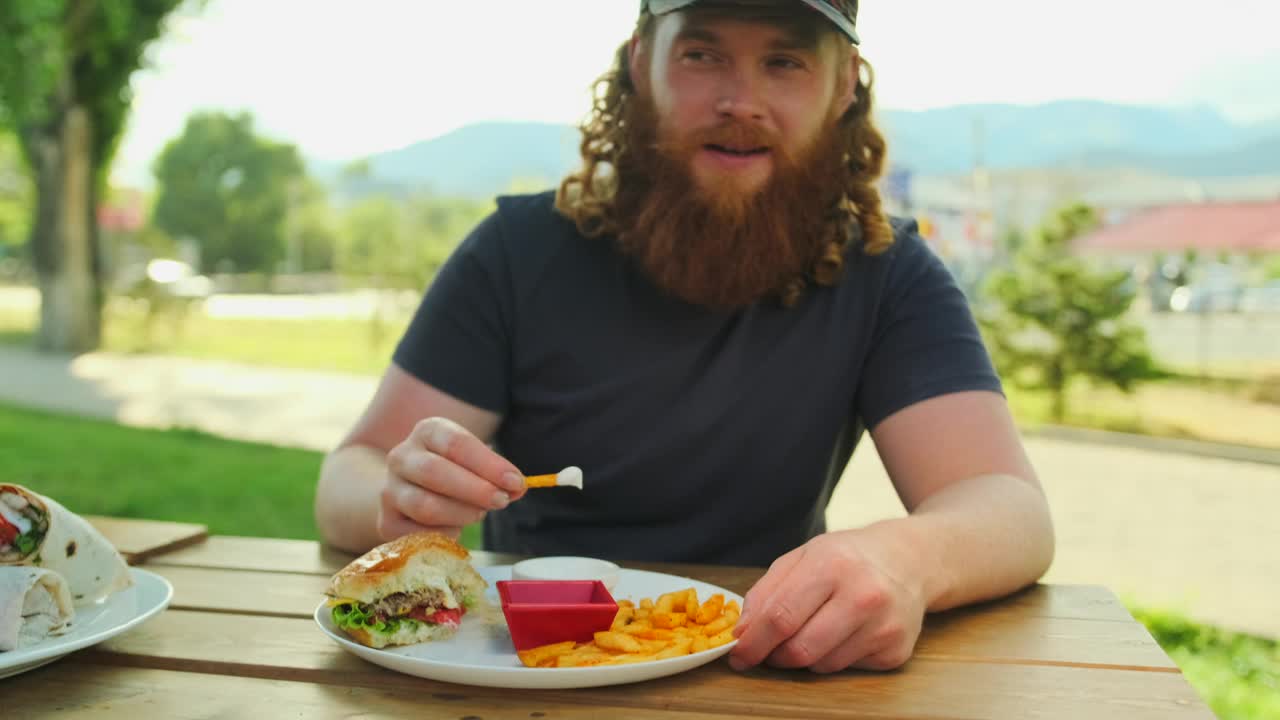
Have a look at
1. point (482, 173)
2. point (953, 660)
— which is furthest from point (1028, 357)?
point (482, 173)

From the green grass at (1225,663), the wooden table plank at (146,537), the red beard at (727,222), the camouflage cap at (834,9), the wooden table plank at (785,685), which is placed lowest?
the green grass at (1225,663)

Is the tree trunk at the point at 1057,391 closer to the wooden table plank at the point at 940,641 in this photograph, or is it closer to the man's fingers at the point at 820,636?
the wooden table plank at the point at 940,641

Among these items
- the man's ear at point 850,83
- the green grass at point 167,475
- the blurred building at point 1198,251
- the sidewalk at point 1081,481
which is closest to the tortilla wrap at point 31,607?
the man's ear at point 850,83

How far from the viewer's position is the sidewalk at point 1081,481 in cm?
506

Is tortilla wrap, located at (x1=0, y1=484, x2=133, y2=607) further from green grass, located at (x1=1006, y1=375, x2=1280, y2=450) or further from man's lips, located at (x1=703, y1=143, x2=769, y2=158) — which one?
green grass, located at (x1=1006, y1=375, x2=1280, y2=450)

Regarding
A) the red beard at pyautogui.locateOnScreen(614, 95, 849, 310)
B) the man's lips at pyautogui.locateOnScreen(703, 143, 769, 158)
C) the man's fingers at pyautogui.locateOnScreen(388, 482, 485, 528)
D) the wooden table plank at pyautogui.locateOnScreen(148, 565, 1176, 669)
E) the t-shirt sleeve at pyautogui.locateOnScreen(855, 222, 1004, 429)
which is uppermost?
the man's lips at pyautogui.locateOnScreen(703, 143, 769, 158)

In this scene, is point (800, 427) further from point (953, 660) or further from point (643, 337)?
point (953, 660)

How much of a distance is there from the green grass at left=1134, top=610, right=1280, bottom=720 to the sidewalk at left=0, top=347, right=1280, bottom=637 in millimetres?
272

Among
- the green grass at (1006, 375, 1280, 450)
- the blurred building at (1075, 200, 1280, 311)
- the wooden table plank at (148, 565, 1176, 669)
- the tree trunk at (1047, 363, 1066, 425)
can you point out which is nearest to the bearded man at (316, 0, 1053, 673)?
the wooden table plank at (148, 565, 1176, 669)

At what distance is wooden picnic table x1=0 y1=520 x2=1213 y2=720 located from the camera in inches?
44.5

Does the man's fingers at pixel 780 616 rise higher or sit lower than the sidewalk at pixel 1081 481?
higher

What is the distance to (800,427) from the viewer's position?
201 cm

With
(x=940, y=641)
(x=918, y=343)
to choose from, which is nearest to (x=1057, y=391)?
(x=918, y=343)

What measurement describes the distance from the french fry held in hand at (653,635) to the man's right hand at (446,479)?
20cm
